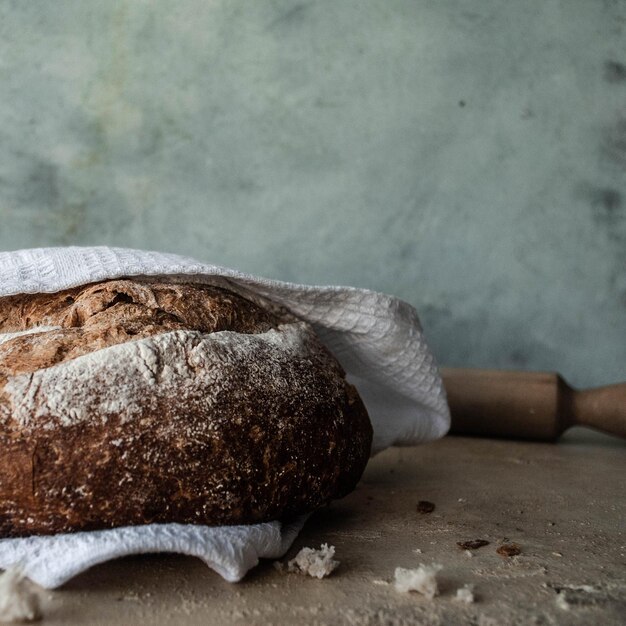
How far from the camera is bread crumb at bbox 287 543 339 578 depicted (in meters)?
→ 1.13

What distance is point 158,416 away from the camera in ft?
3.79

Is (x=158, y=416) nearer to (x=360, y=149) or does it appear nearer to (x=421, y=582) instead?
(x=421, y=582)

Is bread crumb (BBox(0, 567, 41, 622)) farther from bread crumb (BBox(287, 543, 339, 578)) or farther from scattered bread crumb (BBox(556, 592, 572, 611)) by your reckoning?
scattered bread crumb (BBox(556, 592, 572, 611))

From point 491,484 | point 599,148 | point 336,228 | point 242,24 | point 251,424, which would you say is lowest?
point 491,484

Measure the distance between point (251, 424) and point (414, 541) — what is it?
14.7 inches

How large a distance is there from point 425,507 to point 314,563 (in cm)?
45

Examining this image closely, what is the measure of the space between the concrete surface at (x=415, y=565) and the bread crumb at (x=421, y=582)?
1cm

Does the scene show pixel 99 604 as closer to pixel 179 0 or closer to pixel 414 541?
pixel 414 541

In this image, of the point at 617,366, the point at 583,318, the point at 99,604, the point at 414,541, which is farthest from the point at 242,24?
the point at 99,604

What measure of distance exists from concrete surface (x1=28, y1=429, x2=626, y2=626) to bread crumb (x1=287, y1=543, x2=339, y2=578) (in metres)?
0.02

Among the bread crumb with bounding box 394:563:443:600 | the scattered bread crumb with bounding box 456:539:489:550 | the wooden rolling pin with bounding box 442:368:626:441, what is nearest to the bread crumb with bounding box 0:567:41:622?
the bread crumb with bounding box 394:563:443:600

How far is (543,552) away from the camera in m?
1.27

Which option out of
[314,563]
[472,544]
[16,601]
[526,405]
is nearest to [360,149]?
[526,405]

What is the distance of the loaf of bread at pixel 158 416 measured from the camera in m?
1.11
